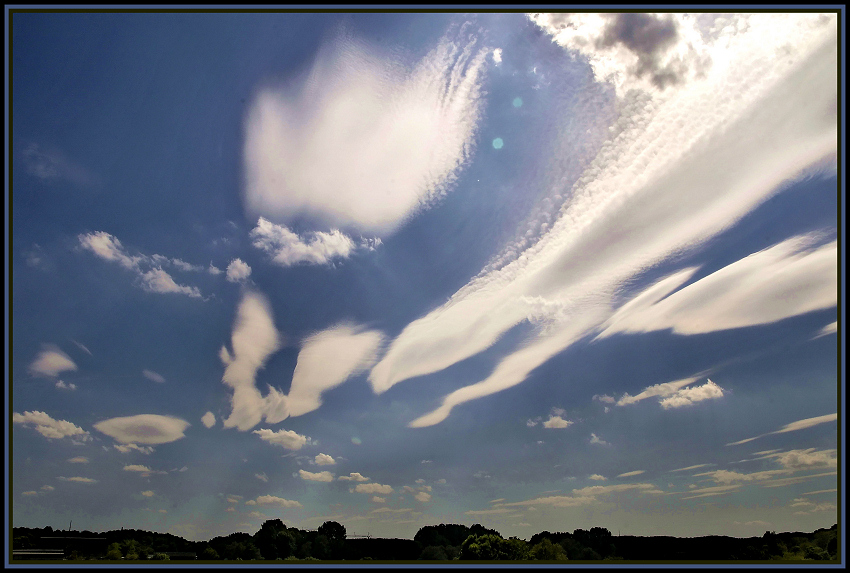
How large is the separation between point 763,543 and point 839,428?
97163 millimetres

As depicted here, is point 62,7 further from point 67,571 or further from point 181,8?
point 67,571

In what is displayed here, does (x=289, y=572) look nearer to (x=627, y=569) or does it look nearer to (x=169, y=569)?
(x=169, y=569)

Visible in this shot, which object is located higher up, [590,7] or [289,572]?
[590,7]

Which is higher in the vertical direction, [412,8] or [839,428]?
[412,8]

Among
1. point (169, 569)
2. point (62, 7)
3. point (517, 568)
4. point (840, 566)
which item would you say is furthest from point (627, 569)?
point (62, 7)

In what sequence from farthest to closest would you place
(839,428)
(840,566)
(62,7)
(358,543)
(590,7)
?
(358,543) → (840,566) → (839,428) → (62,7) → (590,7)

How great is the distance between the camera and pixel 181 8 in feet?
95.8

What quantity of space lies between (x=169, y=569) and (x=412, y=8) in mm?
44616

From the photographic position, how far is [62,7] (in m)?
29.4

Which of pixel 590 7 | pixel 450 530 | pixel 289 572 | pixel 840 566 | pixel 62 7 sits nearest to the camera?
pixel 590 7

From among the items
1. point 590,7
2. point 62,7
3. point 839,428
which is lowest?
point 839,428

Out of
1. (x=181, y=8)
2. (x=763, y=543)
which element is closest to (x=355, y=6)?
(x=181, y=8)

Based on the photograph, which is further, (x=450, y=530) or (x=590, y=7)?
(x=450, y=530)

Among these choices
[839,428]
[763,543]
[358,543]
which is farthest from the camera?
[358,543]
